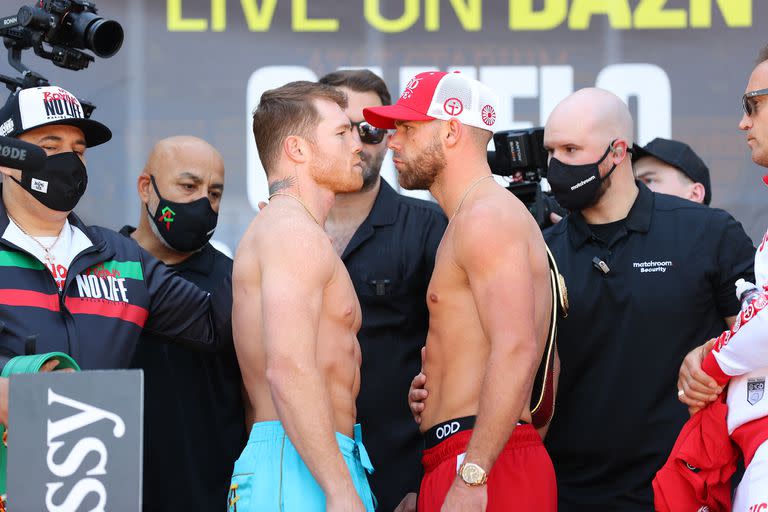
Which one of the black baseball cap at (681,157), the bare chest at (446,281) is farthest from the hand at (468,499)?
the black baseball cap at (681,157)

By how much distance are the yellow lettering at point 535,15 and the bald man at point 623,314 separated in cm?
107

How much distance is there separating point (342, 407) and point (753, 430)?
94cm

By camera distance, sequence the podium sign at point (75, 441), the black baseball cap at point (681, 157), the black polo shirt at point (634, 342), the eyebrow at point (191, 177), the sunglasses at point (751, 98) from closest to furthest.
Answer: the podium sign at point (75, 441) → the sunglasses at point (751, 98) → the black polo shirt at point (634, 342) → the eyebrow at point (191, 177) → the black baseball cap at point (681, 157)

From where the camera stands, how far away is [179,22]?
14.0 feet

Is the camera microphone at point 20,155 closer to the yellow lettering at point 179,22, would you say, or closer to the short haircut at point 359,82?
the short haircut at point 359,82

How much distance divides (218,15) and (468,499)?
103 inches

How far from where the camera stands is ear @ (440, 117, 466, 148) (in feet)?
8.98

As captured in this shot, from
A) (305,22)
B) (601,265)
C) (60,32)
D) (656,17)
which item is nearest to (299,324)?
(601,265)

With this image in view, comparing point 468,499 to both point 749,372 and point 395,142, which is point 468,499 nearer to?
point 749,372

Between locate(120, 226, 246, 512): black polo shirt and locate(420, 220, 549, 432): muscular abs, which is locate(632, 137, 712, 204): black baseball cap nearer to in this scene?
locate(420, 220, 549, 432): muscular abs

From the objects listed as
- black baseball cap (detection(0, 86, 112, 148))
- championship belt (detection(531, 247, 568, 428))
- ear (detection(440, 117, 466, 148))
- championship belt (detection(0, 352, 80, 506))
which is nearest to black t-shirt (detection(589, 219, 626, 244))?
championship belt (detection(531, 247, 568, 428))

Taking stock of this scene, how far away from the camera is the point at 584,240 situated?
330cm

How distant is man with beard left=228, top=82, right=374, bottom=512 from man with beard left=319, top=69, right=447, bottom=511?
2.16ft

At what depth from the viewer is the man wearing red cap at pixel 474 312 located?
7.87 ft
